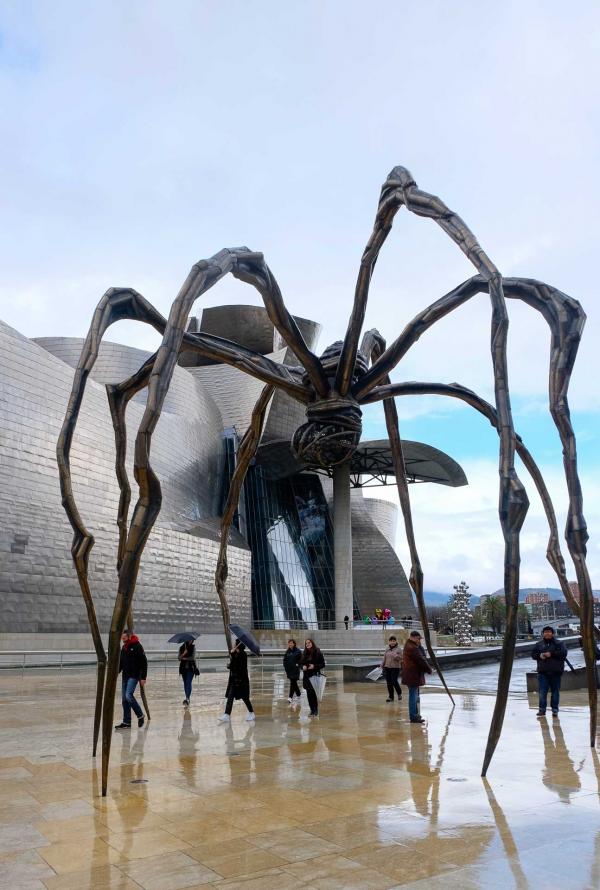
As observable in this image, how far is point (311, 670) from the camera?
10.9 meters

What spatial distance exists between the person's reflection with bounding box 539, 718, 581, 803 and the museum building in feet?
70.6

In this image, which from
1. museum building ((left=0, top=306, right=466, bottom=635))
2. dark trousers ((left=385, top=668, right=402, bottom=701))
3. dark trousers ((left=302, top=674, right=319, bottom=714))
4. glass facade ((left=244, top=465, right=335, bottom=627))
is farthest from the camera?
glass facade ((left=244, top=465, right=335, bottom=627))

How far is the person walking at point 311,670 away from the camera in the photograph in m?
10.6

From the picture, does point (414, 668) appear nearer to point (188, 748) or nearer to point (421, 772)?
point (188, 748)

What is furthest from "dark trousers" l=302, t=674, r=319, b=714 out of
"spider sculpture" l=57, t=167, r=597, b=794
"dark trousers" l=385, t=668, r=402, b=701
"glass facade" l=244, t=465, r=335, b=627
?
"glass facade" l=244, t=465, r=335, b=627

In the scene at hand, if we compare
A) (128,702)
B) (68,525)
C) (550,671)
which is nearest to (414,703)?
(550,671)

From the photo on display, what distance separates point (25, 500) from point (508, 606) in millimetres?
24508

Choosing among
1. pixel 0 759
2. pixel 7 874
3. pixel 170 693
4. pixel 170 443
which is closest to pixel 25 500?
pixel 170 443

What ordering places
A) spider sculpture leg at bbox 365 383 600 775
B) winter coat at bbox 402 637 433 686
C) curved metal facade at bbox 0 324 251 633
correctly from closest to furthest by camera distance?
1. spider sculpture leg at bbox 365 383 600 775
2. winter coat at bbox 402 637 433 686
3. curved metal facade at bbox 0 324 251 633

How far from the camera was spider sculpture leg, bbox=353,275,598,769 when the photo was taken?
5.37 meters

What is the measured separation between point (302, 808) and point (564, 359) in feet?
12.9

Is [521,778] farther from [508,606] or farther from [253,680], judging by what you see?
[253,680]

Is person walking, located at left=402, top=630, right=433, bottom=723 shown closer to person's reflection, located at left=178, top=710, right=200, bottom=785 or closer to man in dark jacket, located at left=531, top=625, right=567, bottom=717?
man in dark jacket, located at left=531, top=625, right=567, bottom=717

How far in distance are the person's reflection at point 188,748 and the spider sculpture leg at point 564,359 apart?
9.27 feet
